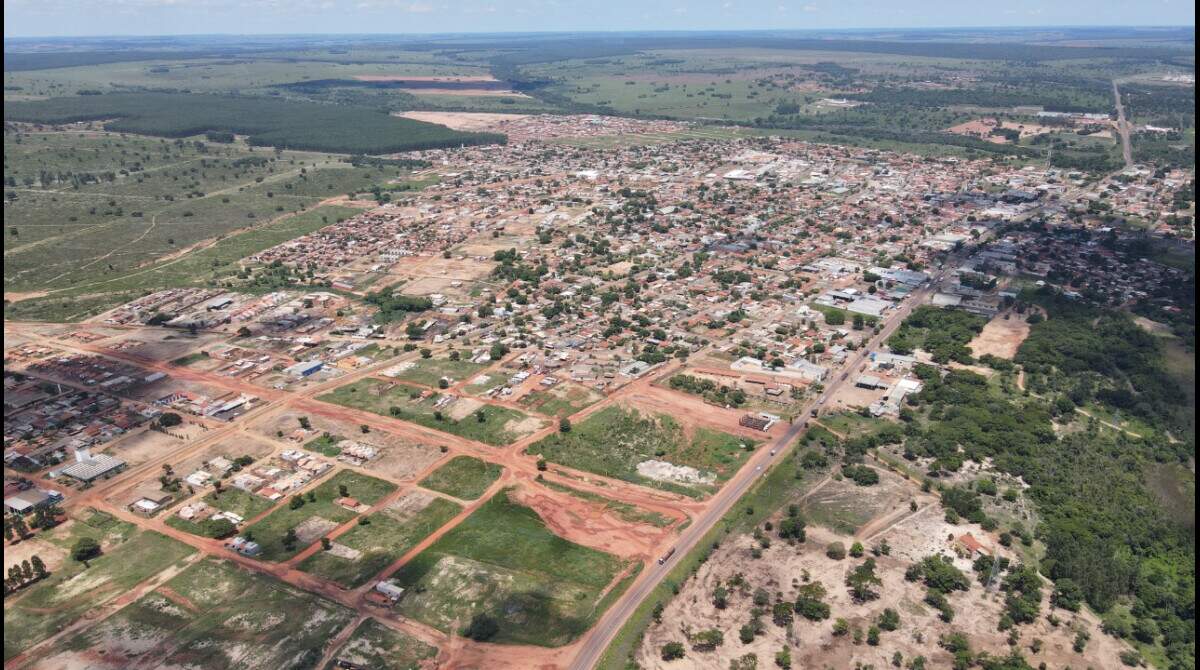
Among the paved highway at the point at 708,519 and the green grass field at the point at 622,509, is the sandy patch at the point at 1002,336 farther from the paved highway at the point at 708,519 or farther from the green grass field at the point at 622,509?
the green grass field at the point at 622,509

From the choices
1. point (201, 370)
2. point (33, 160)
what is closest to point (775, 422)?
point (201, 370)

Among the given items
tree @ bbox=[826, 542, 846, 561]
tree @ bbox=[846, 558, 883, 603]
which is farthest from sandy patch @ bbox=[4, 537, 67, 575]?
tree @ bbox=[846, 558, 883, 603]

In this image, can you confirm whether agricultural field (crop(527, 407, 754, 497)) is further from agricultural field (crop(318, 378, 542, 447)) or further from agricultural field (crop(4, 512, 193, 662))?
agricultural field (crop(4, 512, 193, 662))

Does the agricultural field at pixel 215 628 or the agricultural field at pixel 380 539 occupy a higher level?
the agricultural field at pixel 215 628

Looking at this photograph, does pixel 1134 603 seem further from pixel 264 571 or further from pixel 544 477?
pixel 264 571

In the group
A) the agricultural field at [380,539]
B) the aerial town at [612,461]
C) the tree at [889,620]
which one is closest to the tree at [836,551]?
the aerial town at [612,461]

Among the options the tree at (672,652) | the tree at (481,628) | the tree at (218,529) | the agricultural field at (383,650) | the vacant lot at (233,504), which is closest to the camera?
the agricultural field at (383,650)

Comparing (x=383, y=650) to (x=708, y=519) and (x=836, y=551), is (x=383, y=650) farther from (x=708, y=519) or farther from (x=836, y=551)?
(x=836, y=551)
